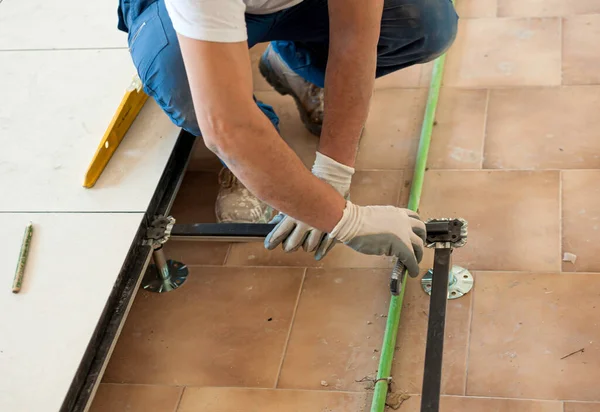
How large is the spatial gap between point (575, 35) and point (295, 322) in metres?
1.33

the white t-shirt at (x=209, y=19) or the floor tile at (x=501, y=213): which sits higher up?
the white t-shirt at (x=209, y=19)

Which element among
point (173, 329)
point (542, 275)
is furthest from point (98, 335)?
point (542, 275)

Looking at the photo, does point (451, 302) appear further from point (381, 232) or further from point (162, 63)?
point (162, 63)

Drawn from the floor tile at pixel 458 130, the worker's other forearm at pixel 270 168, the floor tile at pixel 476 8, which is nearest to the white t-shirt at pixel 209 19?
the worker's other forearm at pixel 270 168

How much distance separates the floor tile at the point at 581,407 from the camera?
1525 millimetres

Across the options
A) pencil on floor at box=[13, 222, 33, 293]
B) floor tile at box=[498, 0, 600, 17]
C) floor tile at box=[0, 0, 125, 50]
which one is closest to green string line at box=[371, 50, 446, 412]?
floor tile at box=[498, 0, 600, 17]

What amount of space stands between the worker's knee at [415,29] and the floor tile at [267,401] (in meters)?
0.85

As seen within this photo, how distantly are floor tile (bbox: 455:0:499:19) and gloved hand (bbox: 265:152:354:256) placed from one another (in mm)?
1172

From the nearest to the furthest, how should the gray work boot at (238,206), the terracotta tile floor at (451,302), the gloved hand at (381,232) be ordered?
the gloved hand at (381,232), the terracotta tile floor at (451,302), the gray work boot at (238,206)

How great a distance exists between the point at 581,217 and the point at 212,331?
0.93 m

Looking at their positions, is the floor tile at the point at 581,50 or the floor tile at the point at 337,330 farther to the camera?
the floor tile at the point at 581,50

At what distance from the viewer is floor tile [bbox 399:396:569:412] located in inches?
61.0

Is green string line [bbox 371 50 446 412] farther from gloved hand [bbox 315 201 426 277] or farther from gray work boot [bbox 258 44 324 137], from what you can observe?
gray work boot [bbox 258 44 324 137]

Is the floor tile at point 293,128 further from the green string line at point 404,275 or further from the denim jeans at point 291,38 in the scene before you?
the green string line at point 404,275
